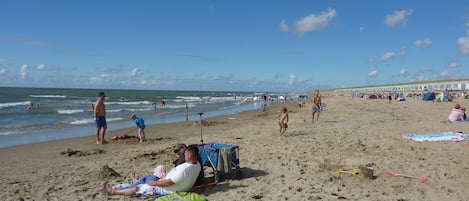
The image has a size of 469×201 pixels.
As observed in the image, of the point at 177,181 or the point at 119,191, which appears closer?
the point at 177,181

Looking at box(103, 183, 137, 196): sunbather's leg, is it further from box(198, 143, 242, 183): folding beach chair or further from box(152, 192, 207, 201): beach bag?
box(198, 143, 242, 183): folding beach chair

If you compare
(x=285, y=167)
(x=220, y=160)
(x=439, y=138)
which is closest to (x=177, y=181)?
(x=220, y=160)

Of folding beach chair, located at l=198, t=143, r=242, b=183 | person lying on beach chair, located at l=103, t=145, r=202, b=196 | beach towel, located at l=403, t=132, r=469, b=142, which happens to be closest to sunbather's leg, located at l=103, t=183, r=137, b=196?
person lying on beach chair, located at l=103, t=145, r=202, b=196

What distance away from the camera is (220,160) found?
20.6ft

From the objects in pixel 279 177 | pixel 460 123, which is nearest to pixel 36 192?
pixel 279 177

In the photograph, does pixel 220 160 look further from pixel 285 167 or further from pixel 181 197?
pixel 285 167

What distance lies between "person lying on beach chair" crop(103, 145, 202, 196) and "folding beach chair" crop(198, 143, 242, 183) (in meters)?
0.69

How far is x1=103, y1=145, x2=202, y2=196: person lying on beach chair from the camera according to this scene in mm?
5359

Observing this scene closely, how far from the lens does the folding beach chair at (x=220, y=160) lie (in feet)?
20.6

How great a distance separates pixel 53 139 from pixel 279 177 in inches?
389

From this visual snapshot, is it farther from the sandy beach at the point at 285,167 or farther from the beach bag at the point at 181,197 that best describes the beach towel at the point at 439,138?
the beach bag at the point at 181,197

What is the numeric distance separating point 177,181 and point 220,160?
111cm

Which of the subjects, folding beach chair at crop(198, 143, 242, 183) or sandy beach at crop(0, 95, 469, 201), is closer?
sandy beach at crop(0, 95, 469, 201)

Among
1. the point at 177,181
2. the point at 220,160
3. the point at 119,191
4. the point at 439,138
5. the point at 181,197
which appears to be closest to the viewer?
the point at 181,197
